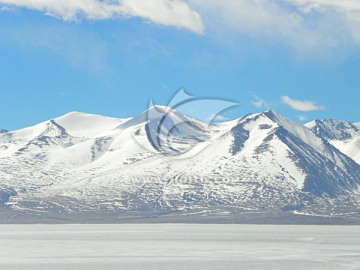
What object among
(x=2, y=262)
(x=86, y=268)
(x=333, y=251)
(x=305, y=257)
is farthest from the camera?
(x=333, y=251)

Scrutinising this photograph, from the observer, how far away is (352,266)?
343 ft

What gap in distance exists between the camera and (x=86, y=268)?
99188 millimetres

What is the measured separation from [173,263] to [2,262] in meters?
24.2

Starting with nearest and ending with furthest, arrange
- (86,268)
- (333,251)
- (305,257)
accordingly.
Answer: (86,268) < (305,257) < (333,251)

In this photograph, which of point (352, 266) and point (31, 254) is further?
point (31, 254)

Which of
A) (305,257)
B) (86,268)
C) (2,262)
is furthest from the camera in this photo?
(305,257)

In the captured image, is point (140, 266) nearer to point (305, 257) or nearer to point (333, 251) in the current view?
point (305, 257)

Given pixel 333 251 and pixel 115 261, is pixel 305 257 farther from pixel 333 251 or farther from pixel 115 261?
pixel 115 261

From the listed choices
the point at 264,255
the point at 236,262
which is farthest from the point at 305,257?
the point at 236,262

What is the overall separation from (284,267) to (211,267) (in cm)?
999

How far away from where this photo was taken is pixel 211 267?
101062mm

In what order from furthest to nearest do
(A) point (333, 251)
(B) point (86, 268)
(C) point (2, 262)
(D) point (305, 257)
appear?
(A) point (333, 251), (D) point (305, 257), (C) point (2, 262), (B) point (86, 268)

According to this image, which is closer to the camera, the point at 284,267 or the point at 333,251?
the point at 284,267

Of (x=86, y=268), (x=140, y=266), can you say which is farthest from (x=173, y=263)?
(x=86, y=268)
